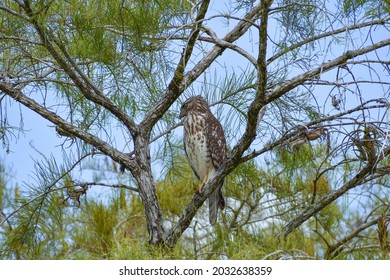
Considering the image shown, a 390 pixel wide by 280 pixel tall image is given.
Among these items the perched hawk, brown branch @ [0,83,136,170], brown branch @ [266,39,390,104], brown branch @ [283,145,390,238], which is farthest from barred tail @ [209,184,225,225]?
brown branch @ [266,39,390,104]

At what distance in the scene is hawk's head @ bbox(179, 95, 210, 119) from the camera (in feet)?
13.4

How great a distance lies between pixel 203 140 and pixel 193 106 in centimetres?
18

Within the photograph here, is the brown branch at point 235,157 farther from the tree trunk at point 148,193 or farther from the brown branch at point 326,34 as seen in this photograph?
the brown branch at point 326,34

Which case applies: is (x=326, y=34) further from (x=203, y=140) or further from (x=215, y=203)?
(x=215, y=203)

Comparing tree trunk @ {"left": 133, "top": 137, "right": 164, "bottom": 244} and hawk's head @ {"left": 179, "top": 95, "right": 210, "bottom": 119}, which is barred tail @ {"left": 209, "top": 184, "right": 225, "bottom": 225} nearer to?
hawk's head @ {"left": 179, "top": 95, "right": 210, "bottom": 119}

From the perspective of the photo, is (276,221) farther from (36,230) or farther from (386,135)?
(386,135)

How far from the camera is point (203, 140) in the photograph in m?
4.09

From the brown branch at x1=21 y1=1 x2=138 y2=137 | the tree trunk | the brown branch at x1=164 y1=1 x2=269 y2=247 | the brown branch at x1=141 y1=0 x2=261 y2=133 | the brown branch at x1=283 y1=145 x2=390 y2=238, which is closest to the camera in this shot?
the brown branch at x1=164 y1=1 x2=269 y2=247

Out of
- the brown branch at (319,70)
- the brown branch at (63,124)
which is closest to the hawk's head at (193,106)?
the brown branch at (63,124)

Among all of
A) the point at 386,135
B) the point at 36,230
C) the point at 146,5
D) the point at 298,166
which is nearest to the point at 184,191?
the point at 298,166

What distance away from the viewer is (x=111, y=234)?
492 cm

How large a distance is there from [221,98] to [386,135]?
1.51 metres

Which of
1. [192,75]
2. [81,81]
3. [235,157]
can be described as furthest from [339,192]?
[81,81]

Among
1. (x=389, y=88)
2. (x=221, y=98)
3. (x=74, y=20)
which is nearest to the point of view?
(x=389, y=88)
